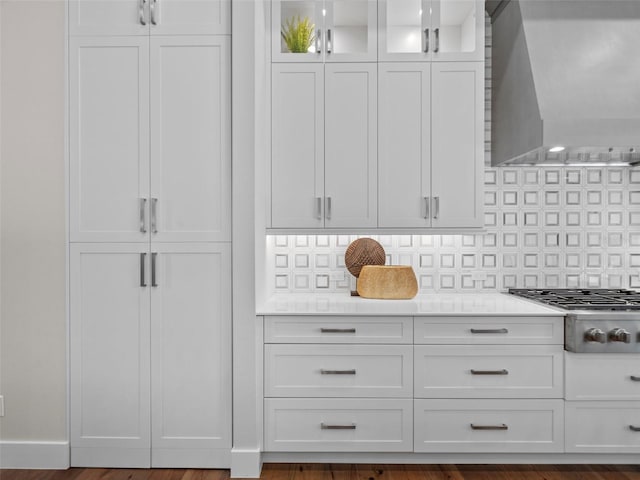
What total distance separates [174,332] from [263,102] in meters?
1.24

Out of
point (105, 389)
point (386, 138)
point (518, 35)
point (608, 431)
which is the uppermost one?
point (518, 35)

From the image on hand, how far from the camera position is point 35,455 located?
2.36 m

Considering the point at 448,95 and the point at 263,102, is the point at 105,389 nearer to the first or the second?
the point at 263,102

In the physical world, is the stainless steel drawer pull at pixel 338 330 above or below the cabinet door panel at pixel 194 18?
below

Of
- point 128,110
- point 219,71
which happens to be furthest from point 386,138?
point 128,110

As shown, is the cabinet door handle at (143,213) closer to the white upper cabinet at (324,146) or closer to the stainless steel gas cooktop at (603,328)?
the white upper cabinet at (324,146)

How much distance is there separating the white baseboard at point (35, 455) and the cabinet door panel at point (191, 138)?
1127mm

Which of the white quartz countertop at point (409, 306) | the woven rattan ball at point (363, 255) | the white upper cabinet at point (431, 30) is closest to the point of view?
the white quartz countertop at point (409, 306)

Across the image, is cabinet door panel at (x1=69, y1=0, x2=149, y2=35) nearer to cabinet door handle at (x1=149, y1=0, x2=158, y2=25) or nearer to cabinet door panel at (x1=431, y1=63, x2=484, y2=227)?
cabinet door handle at (x1=149, y1=0, x2=158, y2=25)

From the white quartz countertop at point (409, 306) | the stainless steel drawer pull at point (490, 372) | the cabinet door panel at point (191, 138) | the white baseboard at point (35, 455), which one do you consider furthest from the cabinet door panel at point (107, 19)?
the stainless steel drawer pull at point (490, 372)

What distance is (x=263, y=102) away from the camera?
8.41 feet

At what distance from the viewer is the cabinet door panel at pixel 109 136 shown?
7.57 ft

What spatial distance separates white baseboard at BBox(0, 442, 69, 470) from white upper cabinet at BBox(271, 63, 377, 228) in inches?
60.1

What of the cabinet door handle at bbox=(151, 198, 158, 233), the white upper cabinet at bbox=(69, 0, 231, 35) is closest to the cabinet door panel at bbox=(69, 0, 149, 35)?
the white upper cabinet at bbox=(69, 0, 231, 35)
